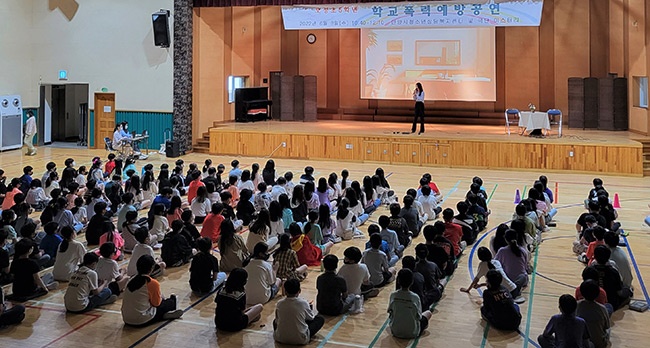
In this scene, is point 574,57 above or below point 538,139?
above

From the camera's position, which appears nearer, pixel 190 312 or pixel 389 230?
pixel 190 312

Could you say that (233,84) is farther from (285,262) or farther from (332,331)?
(332,331)

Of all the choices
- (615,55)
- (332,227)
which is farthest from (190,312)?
(615,55)

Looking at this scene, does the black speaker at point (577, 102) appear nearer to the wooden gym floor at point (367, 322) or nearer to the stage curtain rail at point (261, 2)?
the stage curtain rail at point (261, 2)

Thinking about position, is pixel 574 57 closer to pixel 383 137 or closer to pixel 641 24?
pixel 641 24

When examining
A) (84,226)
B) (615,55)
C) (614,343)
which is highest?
(615,55)

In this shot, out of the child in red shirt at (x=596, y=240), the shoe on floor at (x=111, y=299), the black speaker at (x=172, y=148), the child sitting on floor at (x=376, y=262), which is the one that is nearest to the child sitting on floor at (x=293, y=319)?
the child sitting on floor at (x=376, y=262)

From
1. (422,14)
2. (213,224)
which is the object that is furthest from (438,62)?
(213,224)

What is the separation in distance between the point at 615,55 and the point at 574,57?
4.85ft

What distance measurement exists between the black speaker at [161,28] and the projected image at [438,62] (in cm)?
753

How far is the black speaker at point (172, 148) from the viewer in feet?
69.8

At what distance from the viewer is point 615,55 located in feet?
72.4

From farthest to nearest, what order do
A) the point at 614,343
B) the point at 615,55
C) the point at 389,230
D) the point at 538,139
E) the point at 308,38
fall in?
the point at 308,38 < the point at 615,55 < the point at 538,139 < the point at 389,230 < the point at 614,343

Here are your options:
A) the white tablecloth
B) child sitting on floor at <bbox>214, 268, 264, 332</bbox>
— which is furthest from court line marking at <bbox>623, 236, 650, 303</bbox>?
the white tablecloth
